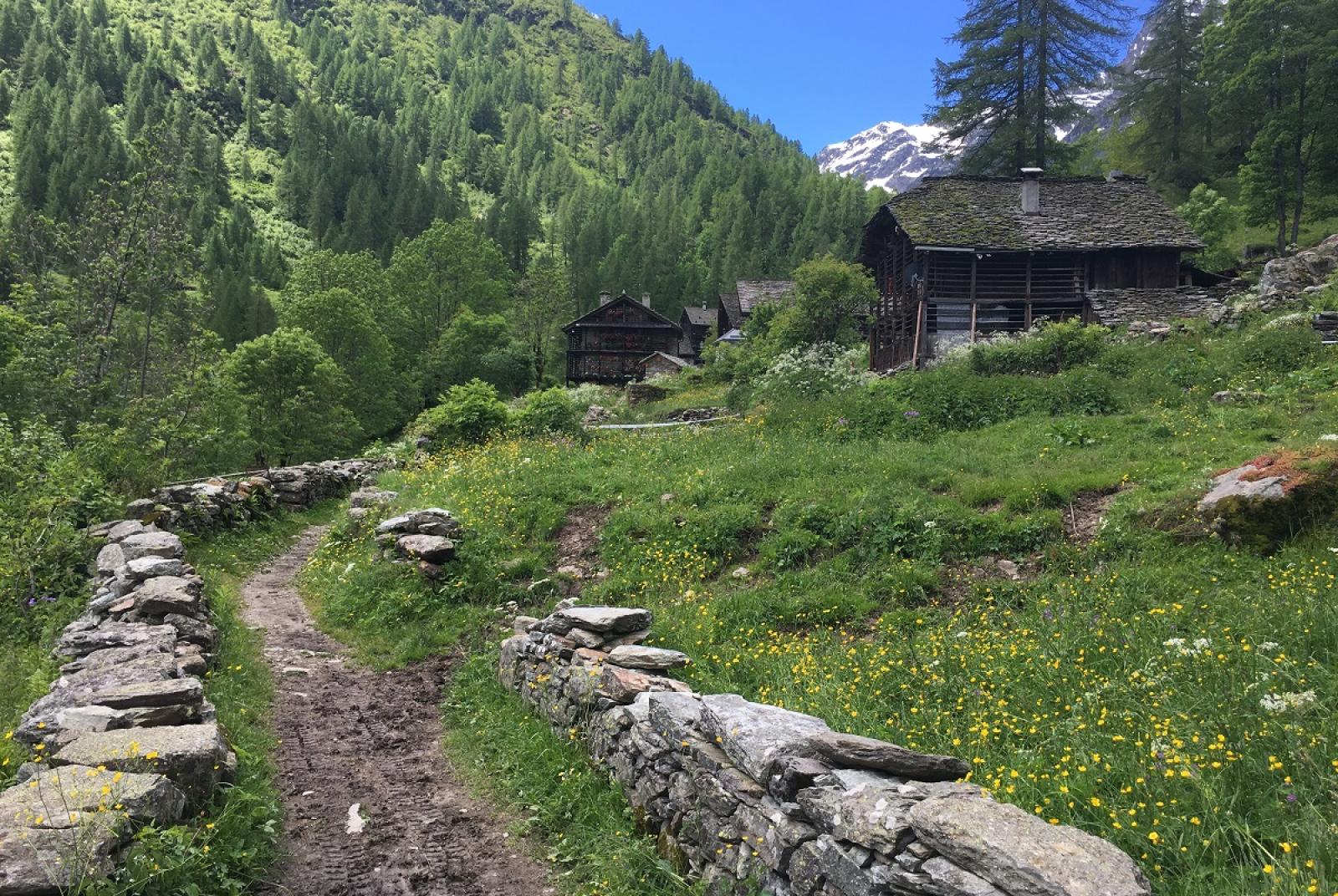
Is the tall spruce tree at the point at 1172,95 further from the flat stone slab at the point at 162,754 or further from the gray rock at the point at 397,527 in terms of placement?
the flat stone slab at the point at 162,754

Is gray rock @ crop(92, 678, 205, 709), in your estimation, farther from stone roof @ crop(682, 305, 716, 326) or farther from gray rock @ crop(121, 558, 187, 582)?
stone roof @ crop(682, 305, 716, 326)

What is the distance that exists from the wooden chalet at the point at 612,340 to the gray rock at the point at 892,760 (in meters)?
64.1

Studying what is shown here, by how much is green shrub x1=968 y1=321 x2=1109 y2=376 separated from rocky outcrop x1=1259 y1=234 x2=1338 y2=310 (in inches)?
236

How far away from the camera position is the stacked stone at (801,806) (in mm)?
3105

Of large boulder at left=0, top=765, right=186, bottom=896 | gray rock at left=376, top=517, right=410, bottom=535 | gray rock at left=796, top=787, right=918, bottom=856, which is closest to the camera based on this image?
gray rock at left=796, top=787, right=918, bottom=856

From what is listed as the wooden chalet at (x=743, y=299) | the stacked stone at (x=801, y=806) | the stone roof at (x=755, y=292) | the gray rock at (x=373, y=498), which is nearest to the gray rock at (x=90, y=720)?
the stacked stone at (x=801, y=806)

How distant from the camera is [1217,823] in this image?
3492 millimetres

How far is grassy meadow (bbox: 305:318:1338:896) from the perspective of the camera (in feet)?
13.1

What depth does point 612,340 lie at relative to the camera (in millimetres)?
69188

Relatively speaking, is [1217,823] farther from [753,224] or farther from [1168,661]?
[753,224]

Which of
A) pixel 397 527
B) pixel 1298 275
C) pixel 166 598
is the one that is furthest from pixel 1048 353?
pixel 166 598

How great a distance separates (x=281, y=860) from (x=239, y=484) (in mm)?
14288

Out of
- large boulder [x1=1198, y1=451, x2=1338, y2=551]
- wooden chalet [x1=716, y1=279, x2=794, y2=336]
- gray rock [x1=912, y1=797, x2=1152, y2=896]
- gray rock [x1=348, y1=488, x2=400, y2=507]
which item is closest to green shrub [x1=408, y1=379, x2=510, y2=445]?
gray rock [x1=348, y1=488, x2=400, y2=507]

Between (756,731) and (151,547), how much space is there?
10.7m
